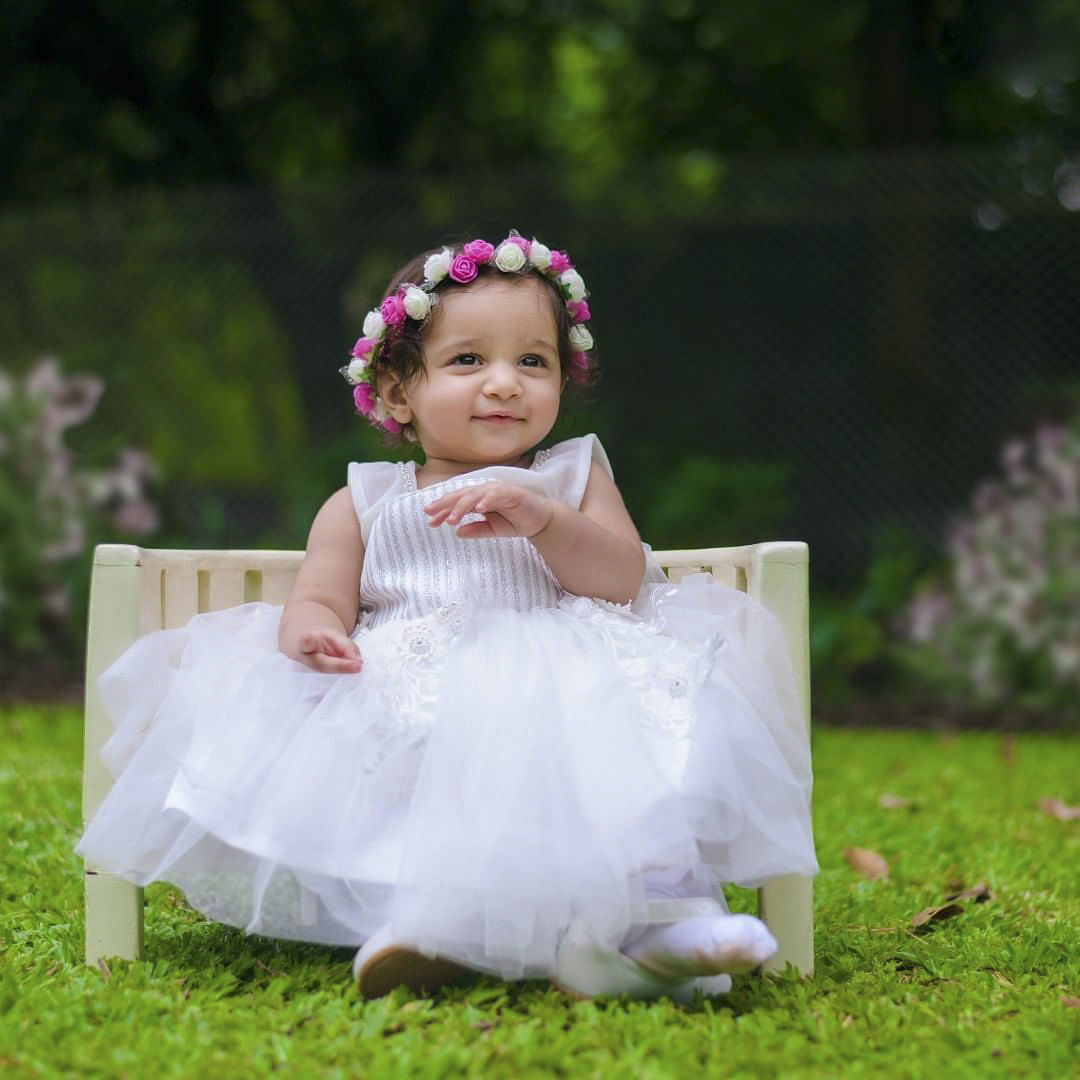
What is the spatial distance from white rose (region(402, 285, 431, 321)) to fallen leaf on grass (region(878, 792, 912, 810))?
183 cm

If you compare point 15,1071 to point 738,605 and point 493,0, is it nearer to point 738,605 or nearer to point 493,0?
point 738,605

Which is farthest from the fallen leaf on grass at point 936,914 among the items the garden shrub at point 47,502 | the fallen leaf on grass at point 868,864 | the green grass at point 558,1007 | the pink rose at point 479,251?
the garden shrub at point 47,502

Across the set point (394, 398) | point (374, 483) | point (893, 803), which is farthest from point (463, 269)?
point (893, 803)

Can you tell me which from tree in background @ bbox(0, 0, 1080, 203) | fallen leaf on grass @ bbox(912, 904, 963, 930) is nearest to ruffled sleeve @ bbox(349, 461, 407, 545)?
fallen leaf on grass @ bbox(912, 904, 963, 930)

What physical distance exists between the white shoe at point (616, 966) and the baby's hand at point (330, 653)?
0.44 metres

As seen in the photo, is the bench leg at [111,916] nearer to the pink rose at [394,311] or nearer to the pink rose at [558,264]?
the pink rose at [394,311]

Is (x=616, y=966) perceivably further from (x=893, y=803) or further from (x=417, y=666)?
(x=893, y=803)

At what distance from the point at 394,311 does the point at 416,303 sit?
65 mm

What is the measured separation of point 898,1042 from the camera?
1.66 m

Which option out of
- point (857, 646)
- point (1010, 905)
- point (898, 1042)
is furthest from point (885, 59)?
point (898, 1042)

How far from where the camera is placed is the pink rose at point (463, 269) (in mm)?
2141

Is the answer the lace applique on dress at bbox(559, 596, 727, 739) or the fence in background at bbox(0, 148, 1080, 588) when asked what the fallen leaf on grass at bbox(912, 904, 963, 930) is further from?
the fence in background at bbox(0, 148, 1080, 588)

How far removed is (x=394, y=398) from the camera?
2281 millimetres

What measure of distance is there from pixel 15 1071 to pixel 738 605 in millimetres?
1064
